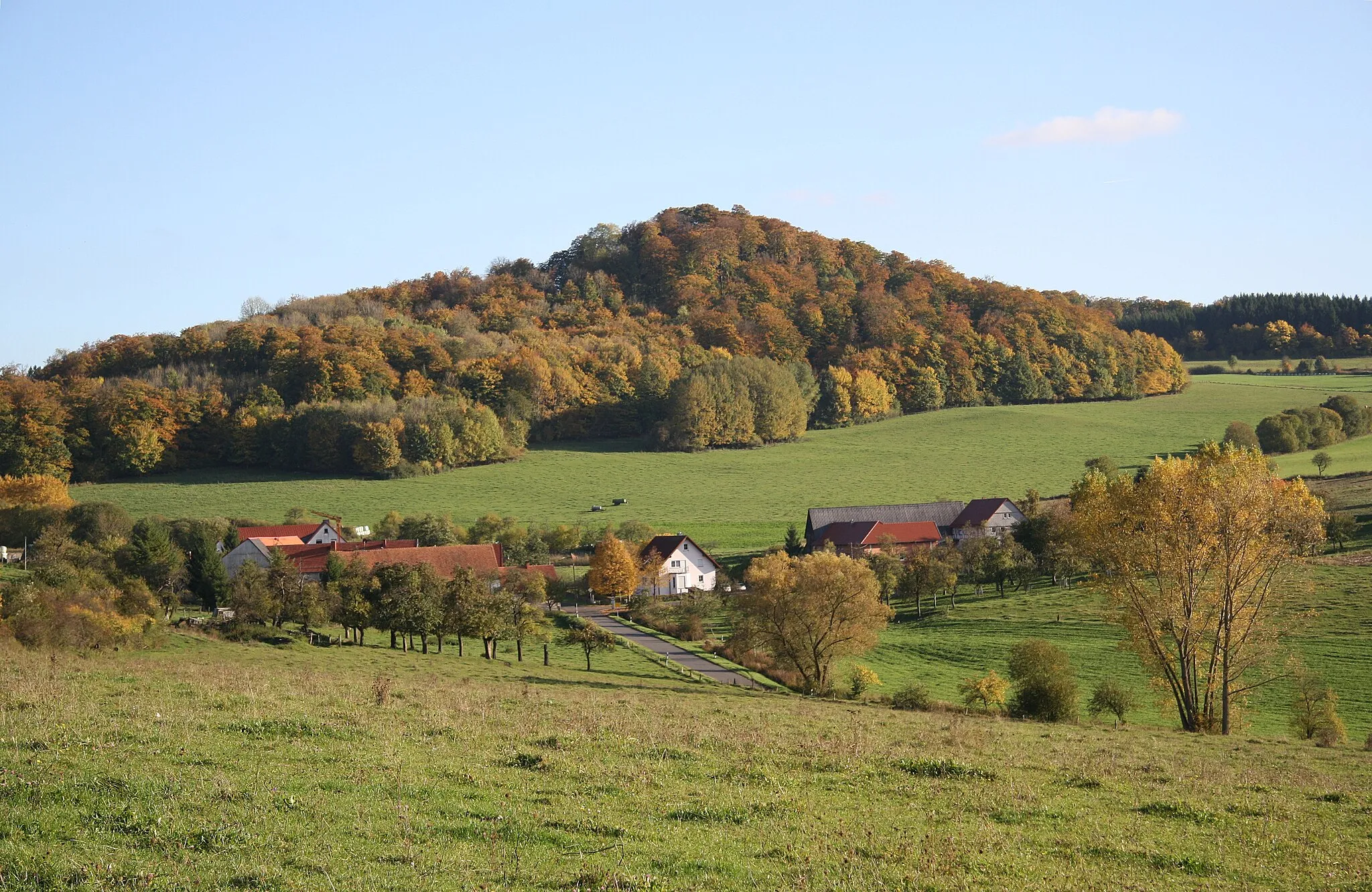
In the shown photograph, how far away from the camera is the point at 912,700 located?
2980 cm

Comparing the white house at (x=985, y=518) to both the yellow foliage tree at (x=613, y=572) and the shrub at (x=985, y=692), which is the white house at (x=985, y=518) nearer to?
the yellow foliage tree at (x=613, y=572)

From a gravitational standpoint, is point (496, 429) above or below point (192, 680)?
above

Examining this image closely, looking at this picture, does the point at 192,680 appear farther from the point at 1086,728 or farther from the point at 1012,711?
the point at 1012,711

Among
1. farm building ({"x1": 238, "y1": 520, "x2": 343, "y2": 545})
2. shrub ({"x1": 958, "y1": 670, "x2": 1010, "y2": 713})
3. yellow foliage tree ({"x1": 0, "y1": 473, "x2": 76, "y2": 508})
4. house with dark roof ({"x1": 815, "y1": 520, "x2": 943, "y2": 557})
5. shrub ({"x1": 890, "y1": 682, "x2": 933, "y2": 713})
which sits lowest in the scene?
shrub ({"x1": 958, "y1": 670, "x2": 1010, "y2": 713})

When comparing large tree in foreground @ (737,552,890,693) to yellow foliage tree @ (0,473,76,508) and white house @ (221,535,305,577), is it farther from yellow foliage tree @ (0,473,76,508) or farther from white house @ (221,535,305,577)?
yellow foliage tree @ (0,473,76,508)

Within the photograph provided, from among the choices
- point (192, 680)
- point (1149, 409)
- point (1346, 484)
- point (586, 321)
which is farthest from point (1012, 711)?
point (586, 321)

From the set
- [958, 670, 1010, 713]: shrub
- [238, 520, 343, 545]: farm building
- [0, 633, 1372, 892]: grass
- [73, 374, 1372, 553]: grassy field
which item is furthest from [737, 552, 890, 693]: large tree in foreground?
[238, 520, 343, 545]: farm building

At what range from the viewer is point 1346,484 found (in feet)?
249

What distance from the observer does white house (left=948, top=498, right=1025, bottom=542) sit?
260ft

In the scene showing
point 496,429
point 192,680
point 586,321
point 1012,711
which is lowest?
point 1012,711

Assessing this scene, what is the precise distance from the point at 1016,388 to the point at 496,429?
210ft

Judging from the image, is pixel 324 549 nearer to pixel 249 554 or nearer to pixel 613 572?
pixel 249 554

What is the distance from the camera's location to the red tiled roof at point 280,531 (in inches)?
2876

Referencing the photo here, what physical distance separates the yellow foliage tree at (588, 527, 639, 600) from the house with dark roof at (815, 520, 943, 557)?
1679 cm
